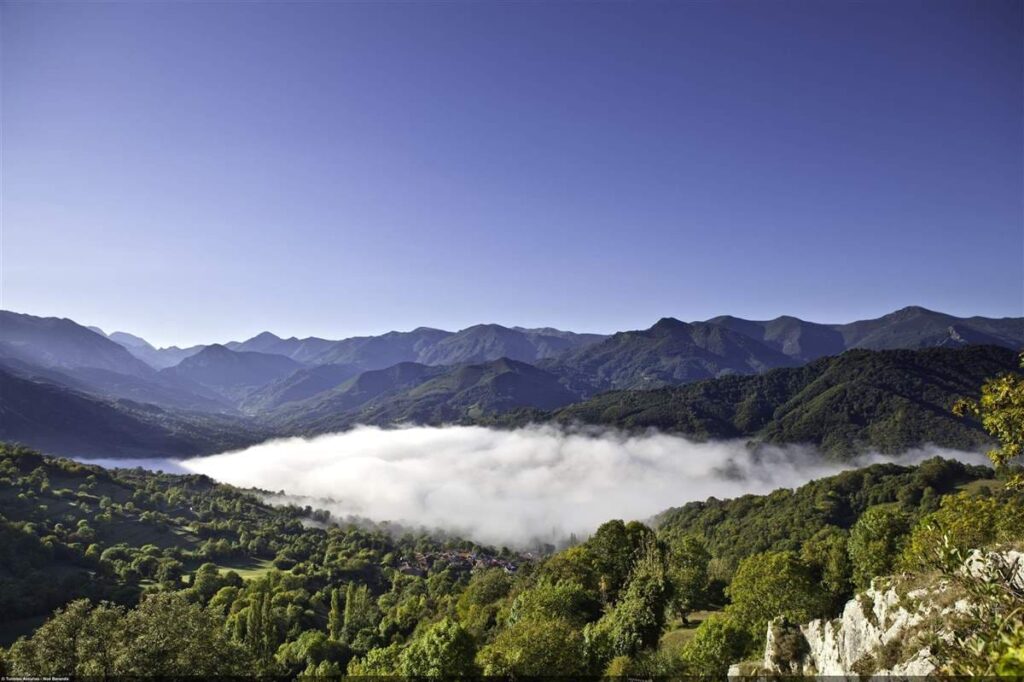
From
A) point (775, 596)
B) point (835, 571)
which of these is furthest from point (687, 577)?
point (775, 596)

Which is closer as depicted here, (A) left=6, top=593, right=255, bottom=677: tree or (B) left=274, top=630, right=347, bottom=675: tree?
(A) left=6, top=593, right=255, bottom=677: tree

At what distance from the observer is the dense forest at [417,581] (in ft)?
92.8

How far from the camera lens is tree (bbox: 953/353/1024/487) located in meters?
14.1

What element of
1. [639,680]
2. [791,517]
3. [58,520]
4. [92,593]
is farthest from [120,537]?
[791,517]

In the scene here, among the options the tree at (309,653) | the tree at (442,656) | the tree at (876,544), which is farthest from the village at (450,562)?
the tree at (442,656)

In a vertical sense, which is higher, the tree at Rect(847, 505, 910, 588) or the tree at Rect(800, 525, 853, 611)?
the tree at Rect(847, 505, 910, 588)

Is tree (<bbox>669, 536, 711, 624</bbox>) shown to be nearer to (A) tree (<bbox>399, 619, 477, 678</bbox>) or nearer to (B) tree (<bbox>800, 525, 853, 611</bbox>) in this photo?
(B) tree (<bbox>800, 525, 853, 611</bbox>)

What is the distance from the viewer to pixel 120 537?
5059 inches

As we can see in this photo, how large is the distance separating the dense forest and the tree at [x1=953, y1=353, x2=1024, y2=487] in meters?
7.68

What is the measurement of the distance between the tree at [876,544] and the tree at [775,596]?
559 centimetres

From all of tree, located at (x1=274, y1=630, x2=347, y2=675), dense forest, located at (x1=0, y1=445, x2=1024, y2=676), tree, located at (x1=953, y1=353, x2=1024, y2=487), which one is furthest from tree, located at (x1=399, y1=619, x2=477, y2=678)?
tree, located at (x1=953, y1=353, x2=1024, y2=487)

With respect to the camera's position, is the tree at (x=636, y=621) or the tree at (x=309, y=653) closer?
the tree at (x=636, y=621)

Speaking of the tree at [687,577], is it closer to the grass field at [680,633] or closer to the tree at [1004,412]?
the grass field at [680,633]

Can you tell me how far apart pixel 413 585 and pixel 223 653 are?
102585 millimetres
